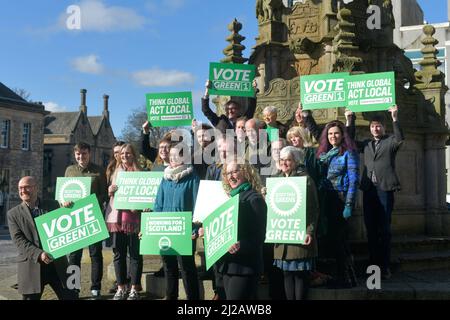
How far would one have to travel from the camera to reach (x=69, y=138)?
2584 inches

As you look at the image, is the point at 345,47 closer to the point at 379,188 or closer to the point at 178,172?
the point at 379,188

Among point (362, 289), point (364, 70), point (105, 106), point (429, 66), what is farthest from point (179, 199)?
point (105, 106)

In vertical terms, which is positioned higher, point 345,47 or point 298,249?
point 345,47

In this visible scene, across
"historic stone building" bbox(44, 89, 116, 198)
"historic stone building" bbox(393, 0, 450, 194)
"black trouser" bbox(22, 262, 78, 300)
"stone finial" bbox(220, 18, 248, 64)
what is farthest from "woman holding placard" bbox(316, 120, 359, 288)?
"historic stone building" bbox(44, 89, 116, 198)

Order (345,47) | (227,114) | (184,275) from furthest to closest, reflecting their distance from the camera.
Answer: (345,47) → (227,114) → (184,275)

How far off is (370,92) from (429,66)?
416cm

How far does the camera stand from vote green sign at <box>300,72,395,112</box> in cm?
771

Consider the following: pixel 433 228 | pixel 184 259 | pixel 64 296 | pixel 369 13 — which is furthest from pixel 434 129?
pixel 64 296

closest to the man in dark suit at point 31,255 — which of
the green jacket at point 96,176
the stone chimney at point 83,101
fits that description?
the green jacket at point 96,176

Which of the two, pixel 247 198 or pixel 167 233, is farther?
pixel 167 233

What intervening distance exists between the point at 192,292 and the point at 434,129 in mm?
6296

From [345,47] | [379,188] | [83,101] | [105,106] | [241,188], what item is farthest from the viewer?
[105,106]

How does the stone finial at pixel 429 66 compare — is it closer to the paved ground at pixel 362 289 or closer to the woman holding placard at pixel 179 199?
the paved ground at pixel 362 289

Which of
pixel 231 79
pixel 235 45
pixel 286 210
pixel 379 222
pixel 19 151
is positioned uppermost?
pixel 19 151
